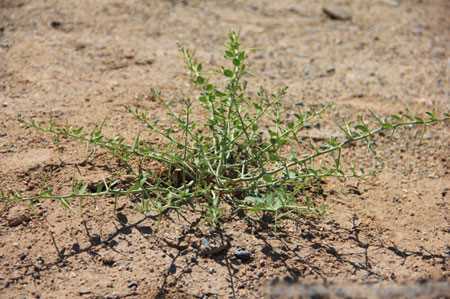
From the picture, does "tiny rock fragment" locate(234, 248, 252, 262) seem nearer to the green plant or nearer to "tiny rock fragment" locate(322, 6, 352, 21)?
the green plant

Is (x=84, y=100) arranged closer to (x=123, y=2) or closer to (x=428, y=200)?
(x=123, y=2)

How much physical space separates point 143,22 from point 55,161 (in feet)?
5.29

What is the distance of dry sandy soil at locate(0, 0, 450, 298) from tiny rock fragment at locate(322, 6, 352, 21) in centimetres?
4

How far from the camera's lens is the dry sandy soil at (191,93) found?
2.01 meters

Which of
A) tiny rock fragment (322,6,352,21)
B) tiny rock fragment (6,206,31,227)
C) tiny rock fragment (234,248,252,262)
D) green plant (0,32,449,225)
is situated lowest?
tiny rock fragment (234,248,252,262)

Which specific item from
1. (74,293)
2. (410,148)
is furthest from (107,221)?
(410,148)

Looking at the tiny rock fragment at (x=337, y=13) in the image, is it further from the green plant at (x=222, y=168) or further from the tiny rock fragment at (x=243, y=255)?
the tiny rock fragment at (x=243, y=255)

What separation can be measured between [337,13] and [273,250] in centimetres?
247

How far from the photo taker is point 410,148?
2836mm

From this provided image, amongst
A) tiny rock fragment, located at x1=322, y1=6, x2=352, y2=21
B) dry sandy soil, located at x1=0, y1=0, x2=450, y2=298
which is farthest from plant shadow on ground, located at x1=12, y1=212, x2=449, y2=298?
tiny rock fragment, located at x1=322, y1=6, x2=352, y2=21

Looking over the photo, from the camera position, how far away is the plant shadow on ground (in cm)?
201

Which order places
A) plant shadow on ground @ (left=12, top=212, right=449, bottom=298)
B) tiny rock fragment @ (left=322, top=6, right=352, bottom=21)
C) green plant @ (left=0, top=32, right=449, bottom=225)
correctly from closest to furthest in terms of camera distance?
plant shadow on ground @ (left=12, top=212, right=449, bottom=298)
green plant @ (left=0, top=32, right=449, bottom=225)
tiny rock fragment @ (left=322, top=6, right=352, bottom=21)

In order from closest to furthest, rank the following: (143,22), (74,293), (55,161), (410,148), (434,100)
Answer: (74,293) < (55,161) < (410,148) < (434,100) < (143,22)

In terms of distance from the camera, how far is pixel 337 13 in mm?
4090
